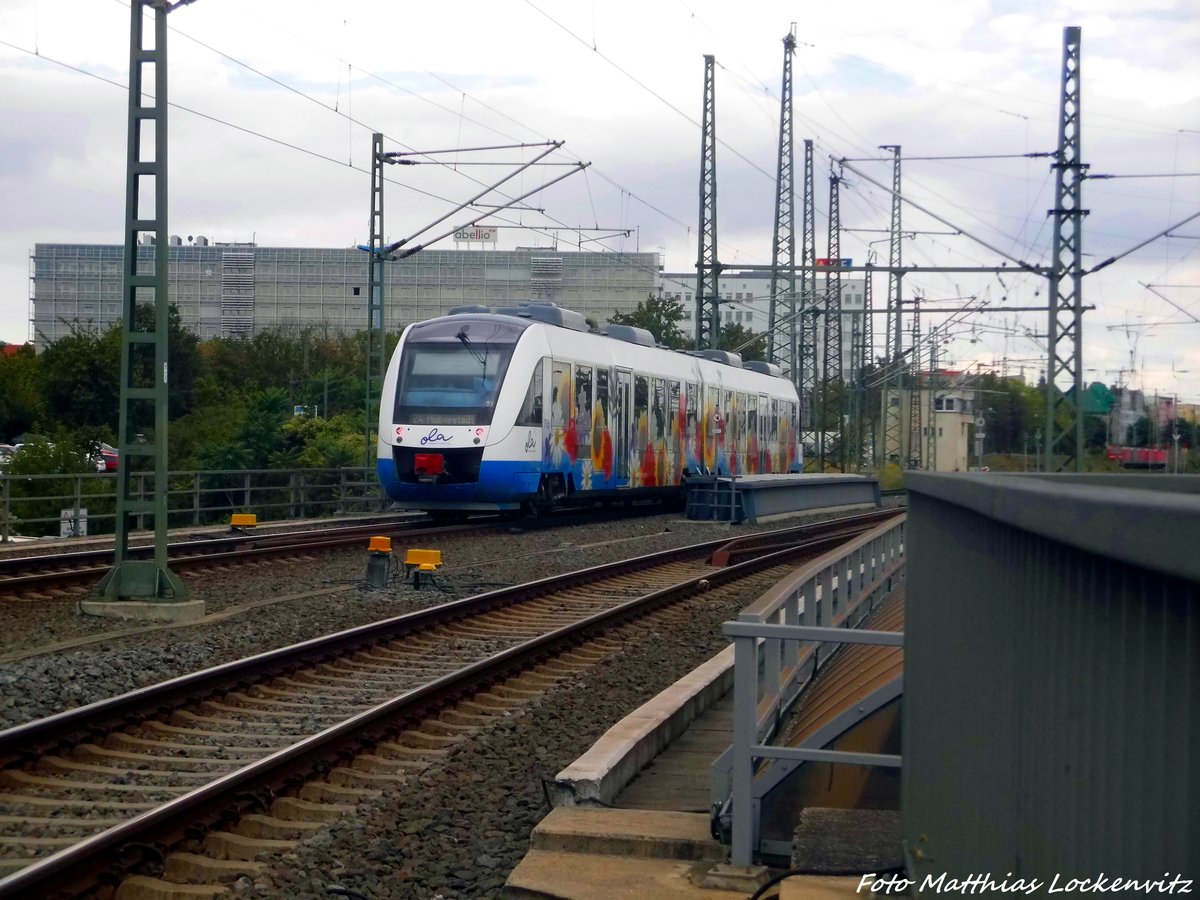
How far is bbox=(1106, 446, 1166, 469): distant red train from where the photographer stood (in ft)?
95.5

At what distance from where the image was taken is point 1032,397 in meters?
53.2

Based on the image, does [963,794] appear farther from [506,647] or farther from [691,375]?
[691,375]

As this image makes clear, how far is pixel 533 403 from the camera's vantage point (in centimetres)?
2253

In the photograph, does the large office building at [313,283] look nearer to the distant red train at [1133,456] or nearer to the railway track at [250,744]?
the distant red train at [1133,456]

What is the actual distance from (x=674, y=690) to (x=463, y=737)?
1.38 meters

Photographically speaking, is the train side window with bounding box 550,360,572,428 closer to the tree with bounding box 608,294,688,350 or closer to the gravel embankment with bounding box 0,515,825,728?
the gravel embankment with bounding box 0,515,825,728

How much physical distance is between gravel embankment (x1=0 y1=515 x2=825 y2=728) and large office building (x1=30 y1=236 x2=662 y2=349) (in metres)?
93.9

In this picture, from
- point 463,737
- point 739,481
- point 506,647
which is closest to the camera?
point 463,737

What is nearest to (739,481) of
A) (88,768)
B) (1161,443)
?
(1161,443)

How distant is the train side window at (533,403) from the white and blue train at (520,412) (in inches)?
0.6

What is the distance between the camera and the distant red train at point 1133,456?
95.5ft

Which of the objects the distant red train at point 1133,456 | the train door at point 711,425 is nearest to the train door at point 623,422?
the train door at point 711,425

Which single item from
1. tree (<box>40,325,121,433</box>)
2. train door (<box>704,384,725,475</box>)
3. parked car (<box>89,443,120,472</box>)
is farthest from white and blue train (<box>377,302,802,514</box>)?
tree (<box>40,325,121,433</box>)

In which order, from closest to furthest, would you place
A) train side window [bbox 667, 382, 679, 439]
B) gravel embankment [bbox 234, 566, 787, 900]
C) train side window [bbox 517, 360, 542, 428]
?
1. gravel embankment [bbox 234, 566, 787, 900]
2. train side window [bbox 517, 360, 542, 428]
3. train side window [bbox 667, 382, 679, 439]
